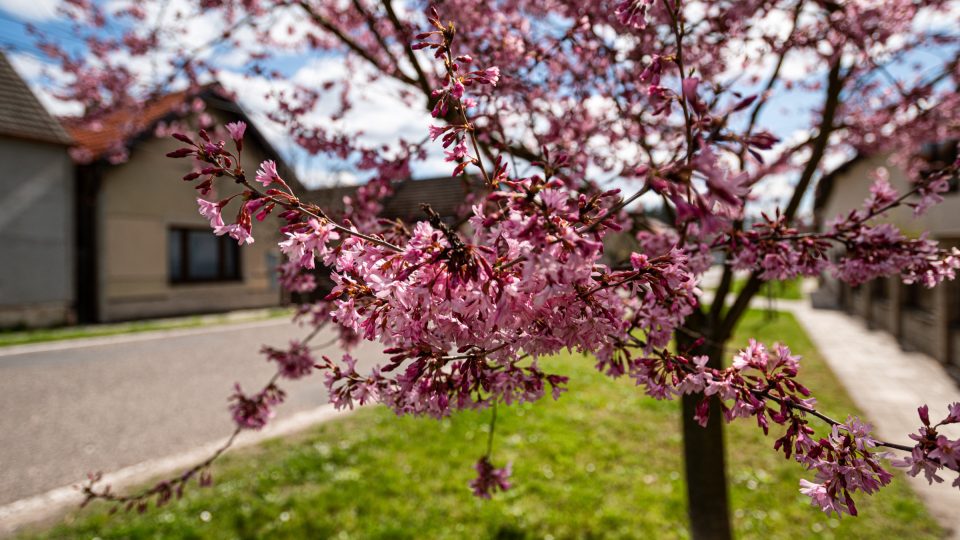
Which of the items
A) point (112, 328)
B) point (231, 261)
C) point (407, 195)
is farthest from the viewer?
point (231, 261)

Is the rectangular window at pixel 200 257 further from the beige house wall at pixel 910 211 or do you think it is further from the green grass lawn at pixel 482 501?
the beige house wall at pixel 910 211

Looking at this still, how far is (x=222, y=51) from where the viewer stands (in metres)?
4.83

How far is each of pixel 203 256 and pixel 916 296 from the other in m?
20.4

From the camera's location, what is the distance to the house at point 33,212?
40.5 ft

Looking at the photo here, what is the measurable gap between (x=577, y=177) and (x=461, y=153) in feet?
4.58

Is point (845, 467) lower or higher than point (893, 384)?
higher

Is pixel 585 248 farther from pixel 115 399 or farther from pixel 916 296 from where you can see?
pixel 916 296

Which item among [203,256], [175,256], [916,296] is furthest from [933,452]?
[203,256]

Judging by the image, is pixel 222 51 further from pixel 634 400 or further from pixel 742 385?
pixel 634 400

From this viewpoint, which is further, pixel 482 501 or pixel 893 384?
pixel 893 384

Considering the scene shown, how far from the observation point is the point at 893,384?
861 cm

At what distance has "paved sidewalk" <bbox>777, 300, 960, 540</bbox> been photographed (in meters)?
4.90

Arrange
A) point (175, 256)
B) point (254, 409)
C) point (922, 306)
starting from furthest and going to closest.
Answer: point (175, 256) → point (922, 306) → point (254, 409)

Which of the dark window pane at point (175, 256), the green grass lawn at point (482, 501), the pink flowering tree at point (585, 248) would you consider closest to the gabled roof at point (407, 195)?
the pink flowering tree at point (585, 248)
